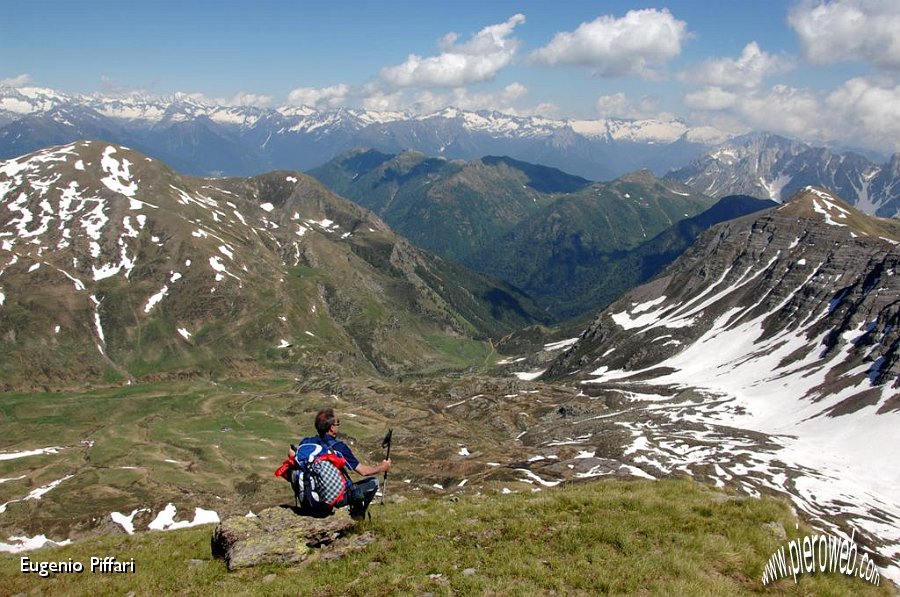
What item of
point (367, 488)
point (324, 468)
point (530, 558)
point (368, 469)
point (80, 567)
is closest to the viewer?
point (530, 558)

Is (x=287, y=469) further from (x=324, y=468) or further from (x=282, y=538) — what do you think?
(x=282, y=538)

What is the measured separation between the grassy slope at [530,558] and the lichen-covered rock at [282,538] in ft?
1.64

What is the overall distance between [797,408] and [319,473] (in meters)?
192

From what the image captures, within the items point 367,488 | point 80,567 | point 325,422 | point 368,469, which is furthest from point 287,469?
point 80,567

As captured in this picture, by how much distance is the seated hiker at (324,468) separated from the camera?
2077 centimetres

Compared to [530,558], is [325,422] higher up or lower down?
higher up

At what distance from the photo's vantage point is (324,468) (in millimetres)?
20953

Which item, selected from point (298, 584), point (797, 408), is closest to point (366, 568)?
point (298, 584)

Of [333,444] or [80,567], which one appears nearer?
[333,444]

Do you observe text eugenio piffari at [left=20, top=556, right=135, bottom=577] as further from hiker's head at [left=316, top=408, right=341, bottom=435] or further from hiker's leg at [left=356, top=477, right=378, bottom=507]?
hiker's head at [left=316, top=408, right=341, bottom=435]

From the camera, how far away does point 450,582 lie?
18578 millimetres

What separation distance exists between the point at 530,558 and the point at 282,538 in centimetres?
892

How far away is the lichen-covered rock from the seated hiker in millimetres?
661

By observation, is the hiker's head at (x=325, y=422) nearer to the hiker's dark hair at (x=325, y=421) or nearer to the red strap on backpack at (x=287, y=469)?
the hiker's dark hair at (x=325, y=421)
